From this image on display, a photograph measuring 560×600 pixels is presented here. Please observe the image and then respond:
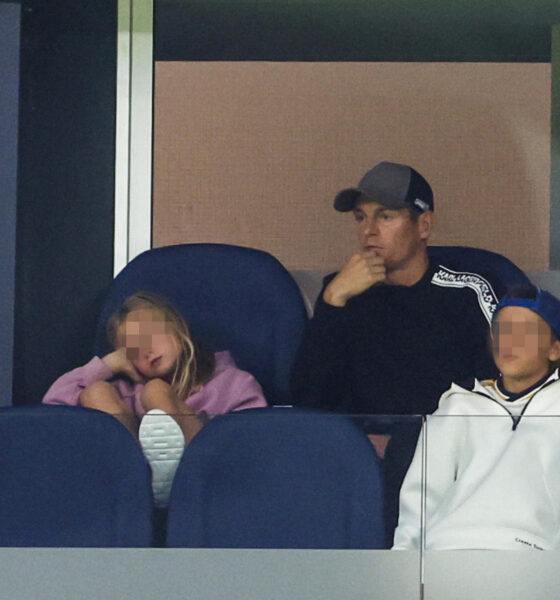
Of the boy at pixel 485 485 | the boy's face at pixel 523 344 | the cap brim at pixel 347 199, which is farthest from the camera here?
the cap brim at pixel 347 199

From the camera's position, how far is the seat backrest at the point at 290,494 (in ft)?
7.49

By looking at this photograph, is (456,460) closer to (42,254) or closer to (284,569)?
(284,569)

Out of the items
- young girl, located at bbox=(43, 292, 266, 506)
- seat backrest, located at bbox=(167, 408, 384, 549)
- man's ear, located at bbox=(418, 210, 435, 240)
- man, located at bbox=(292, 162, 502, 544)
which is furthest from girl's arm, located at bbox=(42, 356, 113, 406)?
seat backrest, located at bbox=(167, 408, 384, 549)

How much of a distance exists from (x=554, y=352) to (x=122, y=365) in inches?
36.6

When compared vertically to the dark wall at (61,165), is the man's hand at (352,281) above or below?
below

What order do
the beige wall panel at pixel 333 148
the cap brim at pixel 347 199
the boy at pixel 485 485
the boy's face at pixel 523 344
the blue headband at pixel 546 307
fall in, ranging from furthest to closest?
the beige wall panel at pixel 333 148 → the cap brim at pixel 347 199 → the blue headband at pixel 546 307 → the boy's face at pixel 523 344 → the boy at pixel 485 485

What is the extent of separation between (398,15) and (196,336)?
1.02 m

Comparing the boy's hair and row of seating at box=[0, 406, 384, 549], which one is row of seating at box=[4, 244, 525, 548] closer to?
row of seating at box=[0, 406, 384, 549]

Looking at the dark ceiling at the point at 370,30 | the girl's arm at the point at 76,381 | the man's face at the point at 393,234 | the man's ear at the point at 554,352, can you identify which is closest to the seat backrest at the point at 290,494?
the man's ear at the point at 554,352

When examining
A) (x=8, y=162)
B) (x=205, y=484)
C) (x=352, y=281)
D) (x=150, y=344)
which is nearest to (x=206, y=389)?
(x=150, y=344)

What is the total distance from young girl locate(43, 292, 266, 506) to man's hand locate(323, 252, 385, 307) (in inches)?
Answer: 10.1

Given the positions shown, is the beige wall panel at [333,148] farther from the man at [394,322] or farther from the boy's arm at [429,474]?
the boy's arm at [429,474]

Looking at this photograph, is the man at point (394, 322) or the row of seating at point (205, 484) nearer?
the row of seating at point (205, 484)

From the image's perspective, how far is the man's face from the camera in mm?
3369
